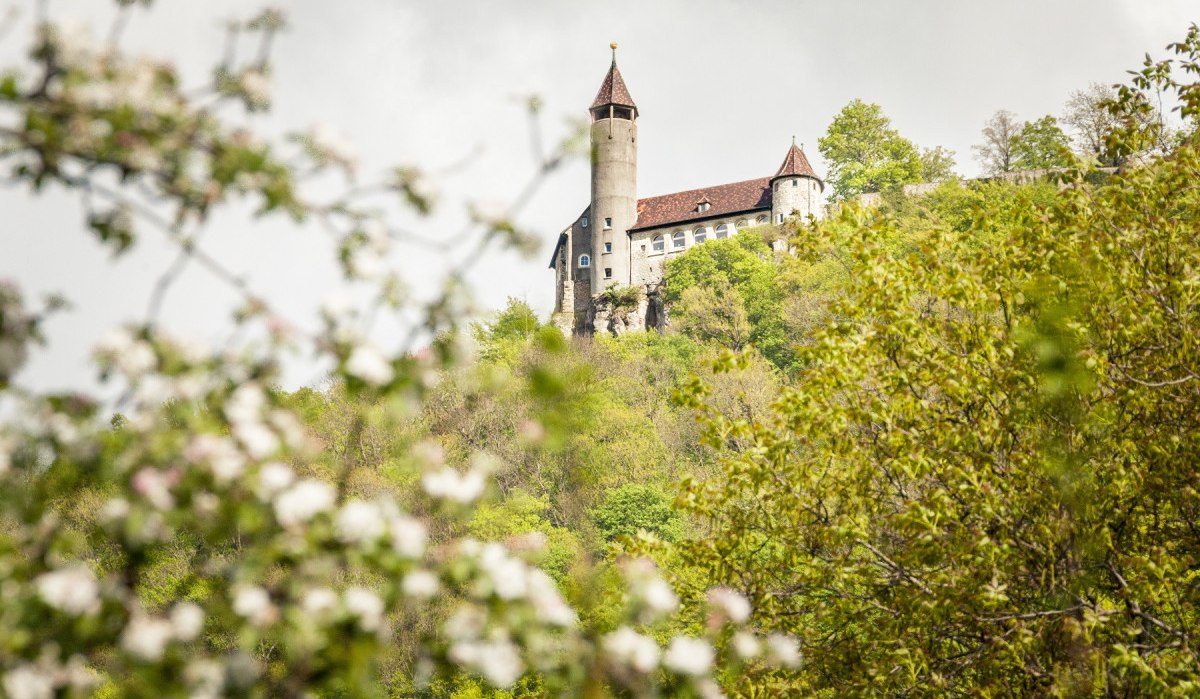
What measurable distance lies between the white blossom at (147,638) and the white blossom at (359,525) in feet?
1.86

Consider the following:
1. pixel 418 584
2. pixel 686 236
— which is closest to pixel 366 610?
pixel 418 584

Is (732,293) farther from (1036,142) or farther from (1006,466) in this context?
(1006,466)

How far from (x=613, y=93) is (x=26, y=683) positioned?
87.6 meters

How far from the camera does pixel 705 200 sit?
85.7m

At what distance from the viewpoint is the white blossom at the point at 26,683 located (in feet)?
9.57

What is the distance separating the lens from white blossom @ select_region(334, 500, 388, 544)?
3047 millimetres

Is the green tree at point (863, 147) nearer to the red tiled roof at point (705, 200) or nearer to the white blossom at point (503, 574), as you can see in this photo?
the red tiled roof at point (705, 200)

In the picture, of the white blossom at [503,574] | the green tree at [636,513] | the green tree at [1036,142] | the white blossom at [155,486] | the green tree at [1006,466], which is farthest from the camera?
the green tree at [1036,142]

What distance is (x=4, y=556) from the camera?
10.4 feet

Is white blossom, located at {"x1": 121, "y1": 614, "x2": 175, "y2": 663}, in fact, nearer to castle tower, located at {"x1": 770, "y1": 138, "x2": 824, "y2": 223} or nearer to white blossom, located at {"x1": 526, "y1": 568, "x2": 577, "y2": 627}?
Answer: white blossom, located at {"x1": 526, "y1": 568, "x2": 577, "y2": 627}

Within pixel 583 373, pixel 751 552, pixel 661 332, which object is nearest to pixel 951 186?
pixel 661 332

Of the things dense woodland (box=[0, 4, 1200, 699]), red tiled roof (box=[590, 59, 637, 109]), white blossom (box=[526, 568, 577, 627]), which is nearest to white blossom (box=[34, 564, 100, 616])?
dense woodland (box=[0, 4, 1200, 699])

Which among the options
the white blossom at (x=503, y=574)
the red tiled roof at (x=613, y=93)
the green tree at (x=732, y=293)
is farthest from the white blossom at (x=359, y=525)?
the red tiled roof at (x=613, y=93)

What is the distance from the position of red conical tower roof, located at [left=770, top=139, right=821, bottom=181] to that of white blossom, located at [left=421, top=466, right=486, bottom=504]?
78386 mm
